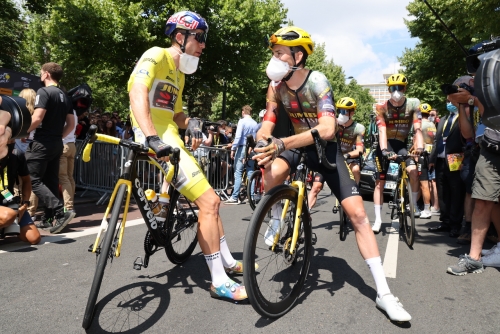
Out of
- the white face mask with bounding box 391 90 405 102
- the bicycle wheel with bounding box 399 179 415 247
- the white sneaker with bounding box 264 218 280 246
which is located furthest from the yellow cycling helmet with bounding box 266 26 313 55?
the white face mask with bounding box 391 90 405 102

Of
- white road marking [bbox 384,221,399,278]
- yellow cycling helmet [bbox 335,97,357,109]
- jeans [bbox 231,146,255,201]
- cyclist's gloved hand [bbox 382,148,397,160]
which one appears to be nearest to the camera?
white road marking [bbox 384,221,399,278]

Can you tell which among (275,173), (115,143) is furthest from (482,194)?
(115,143)

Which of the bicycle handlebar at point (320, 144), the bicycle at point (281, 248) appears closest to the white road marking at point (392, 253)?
the bicycle at point (281, 248)

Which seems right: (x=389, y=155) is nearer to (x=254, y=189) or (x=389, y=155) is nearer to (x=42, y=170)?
(x=254, y=189)

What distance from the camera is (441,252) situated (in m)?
5.25

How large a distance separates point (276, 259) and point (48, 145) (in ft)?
12.8

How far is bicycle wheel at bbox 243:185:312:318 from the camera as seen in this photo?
2.64m

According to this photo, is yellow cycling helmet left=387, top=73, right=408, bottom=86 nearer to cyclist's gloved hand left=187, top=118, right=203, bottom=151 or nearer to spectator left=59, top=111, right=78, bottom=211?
cyclist's gloved hand left=187, top=118, right=203, bottom=151

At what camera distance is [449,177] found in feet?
22.4

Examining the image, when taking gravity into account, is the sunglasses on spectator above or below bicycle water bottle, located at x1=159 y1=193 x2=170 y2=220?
above

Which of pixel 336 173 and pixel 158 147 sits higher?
pixel 158 147

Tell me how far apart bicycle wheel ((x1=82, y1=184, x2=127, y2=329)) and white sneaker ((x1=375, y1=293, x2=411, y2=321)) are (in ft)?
6.43

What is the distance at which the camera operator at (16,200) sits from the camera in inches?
171

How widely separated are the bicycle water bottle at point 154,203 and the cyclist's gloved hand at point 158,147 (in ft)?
2.00
